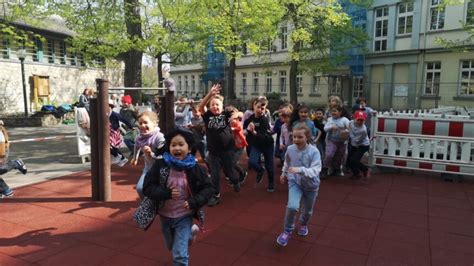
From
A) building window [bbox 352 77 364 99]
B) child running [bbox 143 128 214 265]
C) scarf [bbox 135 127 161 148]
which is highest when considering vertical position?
building window [bbox 352 77 364 99]

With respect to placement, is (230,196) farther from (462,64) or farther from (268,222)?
(462,64)

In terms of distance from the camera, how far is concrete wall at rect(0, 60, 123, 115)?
76.5 ft

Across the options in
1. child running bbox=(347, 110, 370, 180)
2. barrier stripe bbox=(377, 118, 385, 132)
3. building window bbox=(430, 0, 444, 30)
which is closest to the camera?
child running bbox=(347, 110, 370, 180)

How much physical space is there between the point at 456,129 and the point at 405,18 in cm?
2097

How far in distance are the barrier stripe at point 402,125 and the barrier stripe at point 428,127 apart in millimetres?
287

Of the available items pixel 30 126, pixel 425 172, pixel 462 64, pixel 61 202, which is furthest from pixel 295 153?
pixel 462 64

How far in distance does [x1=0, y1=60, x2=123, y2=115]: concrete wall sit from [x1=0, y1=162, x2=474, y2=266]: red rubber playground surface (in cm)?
1601

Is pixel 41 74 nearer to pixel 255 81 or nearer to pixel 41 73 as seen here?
pixel 41 73

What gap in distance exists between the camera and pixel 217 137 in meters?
5.40

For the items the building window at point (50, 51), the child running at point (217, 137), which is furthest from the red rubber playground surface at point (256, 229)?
the building window at point (50, 51)

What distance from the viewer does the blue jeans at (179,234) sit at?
3.13 metres

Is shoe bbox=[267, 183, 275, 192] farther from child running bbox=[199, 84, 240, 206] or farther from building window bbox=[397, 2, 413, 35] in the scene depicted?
building window bbox=[397, 2, 413, 35]

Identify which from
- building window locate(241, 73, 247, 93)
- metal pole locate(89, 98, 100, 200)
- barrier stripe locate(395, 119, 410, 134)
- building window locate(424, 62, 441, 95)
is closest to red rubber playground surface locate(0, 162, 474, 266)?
metal pole locate(89, 98, 100, 200)

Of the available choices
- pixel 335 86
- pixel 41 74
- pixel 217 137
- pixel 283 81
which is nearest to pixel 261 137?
pixel 217 137
